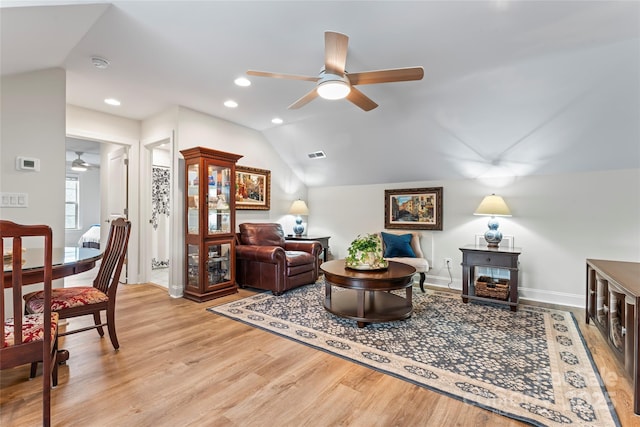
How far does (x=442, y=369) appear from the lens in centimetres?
218

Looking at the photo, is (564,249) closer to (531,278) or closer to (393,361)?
(531,278)

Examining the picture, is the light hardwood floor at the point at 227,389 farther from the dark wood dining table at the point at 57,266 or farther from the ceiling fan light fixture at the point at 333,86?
the ceiling fan light fixture at the point at 333,86

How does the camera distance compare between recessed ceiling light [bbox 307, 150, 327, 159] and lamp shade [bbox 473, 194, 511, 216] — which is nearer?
lamp shade [bbox 473, 194, 511, 216]

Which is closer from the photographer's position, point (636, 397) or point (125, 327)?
point (636, 397)

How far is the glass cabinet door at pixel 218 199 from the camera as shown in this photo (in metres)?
4.03

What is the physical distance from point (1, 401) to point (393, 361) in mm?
2500

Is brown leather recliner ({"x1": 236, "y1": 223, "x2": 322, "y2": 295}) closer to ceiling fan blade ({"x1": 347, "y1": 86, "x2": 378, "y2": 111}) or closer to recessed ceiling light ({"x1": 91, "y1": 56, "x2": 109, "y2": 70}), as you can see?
ceiling fan blade ({"x1": 347, "y1": 86, "x2": 378, "y2": 111})

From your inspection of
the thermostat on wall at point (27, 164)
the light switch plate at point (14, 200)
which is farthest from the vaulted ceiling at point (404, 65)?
the light switch plate at point (14, 200)

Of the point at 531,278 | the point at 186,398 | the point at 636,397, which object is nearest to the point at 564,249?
the point at 531,278

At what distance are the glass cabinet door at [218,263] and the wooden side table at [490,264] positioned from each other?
3106mm

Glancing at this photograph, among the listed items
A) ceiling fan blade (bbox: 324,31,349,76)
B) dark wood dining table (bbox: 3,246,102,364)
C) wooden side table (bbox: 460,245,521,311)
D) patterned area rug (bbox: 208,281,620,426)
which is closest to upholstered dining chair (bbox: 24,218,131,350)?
dark wood dining table (bbox: 3,246,102,364)

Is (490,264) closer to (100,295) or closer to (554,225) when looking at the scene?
(554,225)

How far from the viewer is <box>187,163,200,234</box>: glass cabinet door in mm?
3971

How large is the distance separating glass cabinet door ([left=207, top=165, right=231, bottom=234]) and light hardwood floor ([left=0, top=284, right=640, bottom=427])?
1668mm
